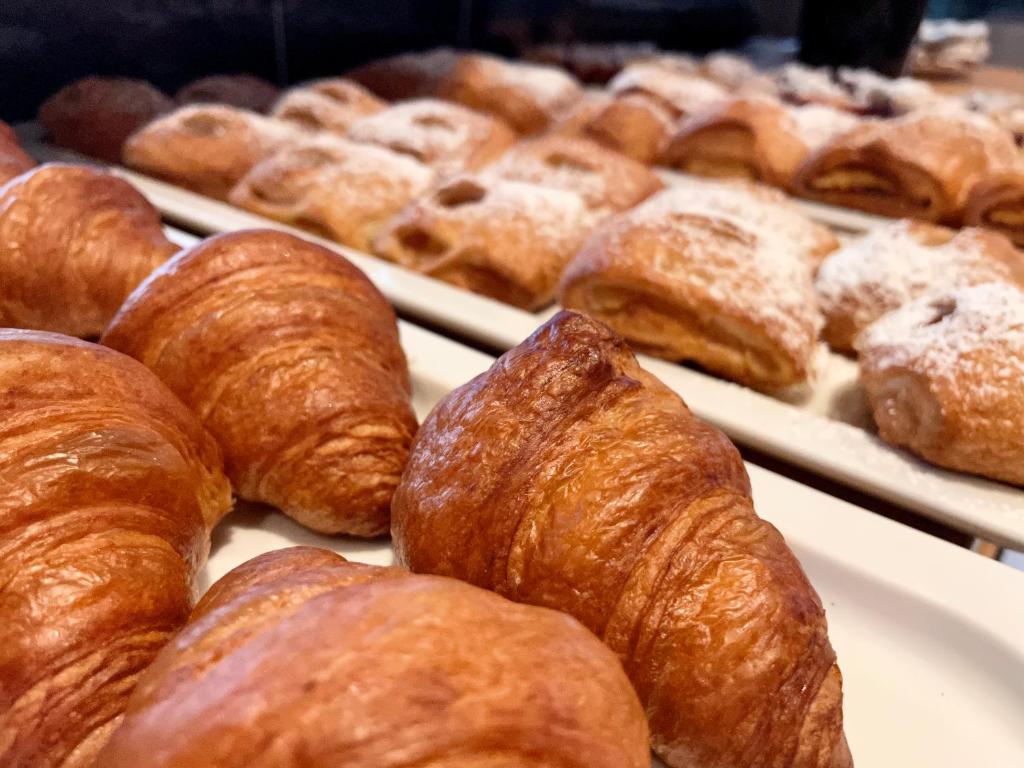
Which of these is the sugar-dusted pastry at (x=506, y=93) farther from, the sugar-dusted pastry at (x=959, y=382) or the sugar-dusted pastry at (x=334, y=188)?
the sugar-dusted pastry at (x=959, y=382)

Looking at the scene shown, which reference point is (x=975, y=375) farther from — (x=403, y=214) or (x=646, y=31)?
(x=646, y=31)

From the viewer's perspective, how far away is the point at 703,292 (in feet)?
4.49

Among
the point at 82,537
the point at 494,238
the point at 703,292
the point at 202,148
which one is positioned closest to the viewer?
the point at 82,537

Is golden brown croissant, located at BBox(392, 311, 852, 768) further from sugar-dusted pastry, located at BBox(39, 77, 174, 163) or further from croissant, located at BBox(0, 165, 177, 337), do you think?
sugar-dusted pastry, located at BBox(39, 77, 174, 163)

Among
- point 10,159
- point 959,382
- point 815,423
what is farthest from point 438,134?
point 959,382

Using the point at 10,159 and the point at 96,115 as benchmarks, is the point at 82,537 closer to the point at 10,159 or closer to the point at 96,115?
the point at 10,159

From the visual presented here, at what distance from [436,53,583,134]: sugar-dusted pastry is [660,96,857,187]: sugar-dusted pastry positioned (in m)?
0.55

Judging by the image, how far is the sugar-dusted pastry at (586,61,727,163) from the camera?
8.09 feet

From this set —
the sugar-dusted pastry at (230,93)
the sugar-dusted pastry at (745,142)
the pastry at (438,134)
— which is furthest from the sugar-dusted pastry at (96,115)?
the sugar-dusted pastry at (745,142)

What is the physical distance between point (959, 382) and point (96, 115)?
6.83ft

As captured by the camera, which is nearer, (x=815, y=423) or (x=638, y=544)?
(x=638, y=544)

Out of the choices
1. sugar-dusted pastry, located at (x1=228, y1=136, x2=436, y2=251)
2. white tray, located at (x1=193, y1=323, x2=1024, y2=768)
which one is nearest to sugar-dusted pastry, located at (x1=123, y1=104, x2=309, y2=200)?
sugar-dusted pastry, located at (x1=228, y1=136, x2=436, y2=251)

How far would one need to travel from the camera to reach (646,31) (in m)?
4.04

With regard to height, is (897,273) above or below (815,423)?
above
